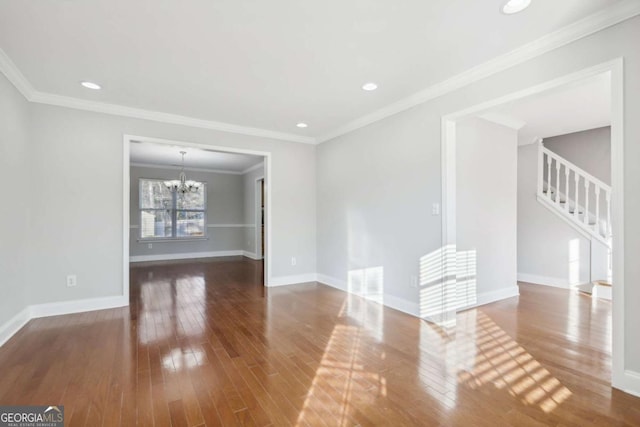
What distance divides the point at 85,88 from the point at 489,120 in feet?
16.3

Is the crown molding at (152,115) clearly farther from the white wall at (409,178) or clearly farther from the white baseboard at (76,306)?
the white baseboard at (76,306)

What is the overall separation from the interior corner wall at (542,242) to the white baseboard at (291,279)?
3.79 meters

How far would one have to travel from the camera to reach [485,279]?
4086 mm

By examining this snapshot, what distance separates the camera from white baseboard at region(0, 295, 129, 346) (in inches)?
120

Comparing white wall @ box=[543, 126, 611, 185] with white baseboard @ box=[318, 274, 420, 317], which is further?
white wall @ box=[543, 126, 611, 185]

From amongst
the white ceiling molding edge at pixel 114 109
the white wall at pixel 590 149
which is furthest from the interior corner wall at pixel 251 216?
the white wall at pixel 590 149

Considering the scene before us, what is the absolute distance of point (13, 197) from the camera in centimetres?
303

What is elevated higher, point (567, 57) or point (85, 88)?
point (85, 88)

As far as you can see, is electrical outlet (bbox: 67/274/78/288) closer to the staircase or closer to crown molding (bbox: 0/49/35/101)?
crown molding (bbox: 0/49/35/101)

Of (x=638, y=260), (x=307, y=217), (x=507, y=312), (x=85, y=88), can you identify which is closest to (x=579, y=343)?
(x=507, y=312)

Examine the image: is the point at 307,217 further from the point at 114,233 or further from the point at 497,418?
the point at 497,418

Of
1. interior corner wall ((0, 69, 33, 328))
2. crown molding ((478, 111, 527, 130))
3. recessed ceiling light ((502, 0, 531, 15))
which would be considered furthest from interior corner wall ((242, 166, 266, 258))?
recessed ceiling light ((502, 0, 531, 15))

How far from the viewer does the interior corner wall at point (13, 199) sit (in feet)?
9.23

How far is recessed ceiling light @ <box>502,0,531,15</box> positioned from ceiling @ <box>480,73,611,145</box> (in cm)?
141
